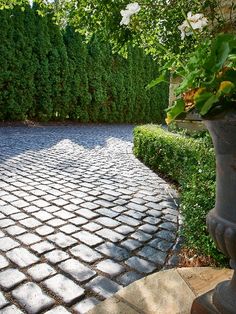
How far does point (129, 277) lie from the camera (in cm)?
228

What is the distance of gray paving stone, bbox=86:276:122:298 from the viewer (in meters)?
2.06

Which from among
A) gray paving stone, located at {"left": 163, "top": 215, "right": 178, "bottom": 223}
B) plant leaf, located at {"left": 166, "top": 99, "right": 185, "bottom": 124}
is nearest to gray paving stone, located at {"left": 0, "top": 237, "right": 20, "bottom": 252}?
gray paving stone, located at {"left": 163, "top": 215, "right": 178, "bottom": 223}

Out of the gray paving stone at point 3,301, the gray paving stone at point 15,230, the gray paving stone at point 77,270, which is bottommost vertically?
the gray paving stone at point 77,270

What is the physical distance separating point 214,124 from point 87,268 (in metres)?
1.57

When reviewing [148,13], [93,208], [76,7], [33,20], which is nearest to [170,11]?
[148,13]

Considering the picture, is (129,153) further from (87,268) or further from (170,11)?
(87,268)

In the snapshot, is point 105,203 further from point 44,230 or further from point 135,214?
point 44,230

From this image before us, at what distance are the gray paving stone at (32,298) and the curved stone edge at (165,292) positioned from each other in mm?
403

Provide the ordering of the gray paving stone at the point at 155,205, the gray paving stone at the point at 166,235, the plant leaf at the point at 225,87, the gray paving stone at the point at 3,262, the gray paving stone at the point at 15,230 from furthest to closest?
the gray paving stone at the point at 155,205
the gray paving stone at the point at 166,235
the gray paving stone at the point at 15,230
the gray paving stone at the point at 3,262
the plant leaf at the point at 225,87

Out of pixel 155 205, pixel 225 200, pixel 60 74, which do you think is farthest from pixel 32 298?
pixel 60 74

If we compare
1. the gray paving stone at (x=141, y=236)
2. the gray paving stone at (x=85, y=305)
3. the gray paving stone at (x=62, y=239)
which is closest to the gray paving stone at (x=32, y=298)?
the gray paving stone at (x=85, y=305)

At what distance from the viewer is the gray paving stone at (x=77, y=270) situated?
2.23 m

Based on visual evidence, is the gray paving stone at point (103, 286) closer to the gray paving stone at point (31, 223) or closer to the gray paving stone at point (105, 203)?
the gray paving stone at point (31, 223)

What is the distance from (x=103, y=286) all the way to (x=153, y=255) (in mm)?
635
